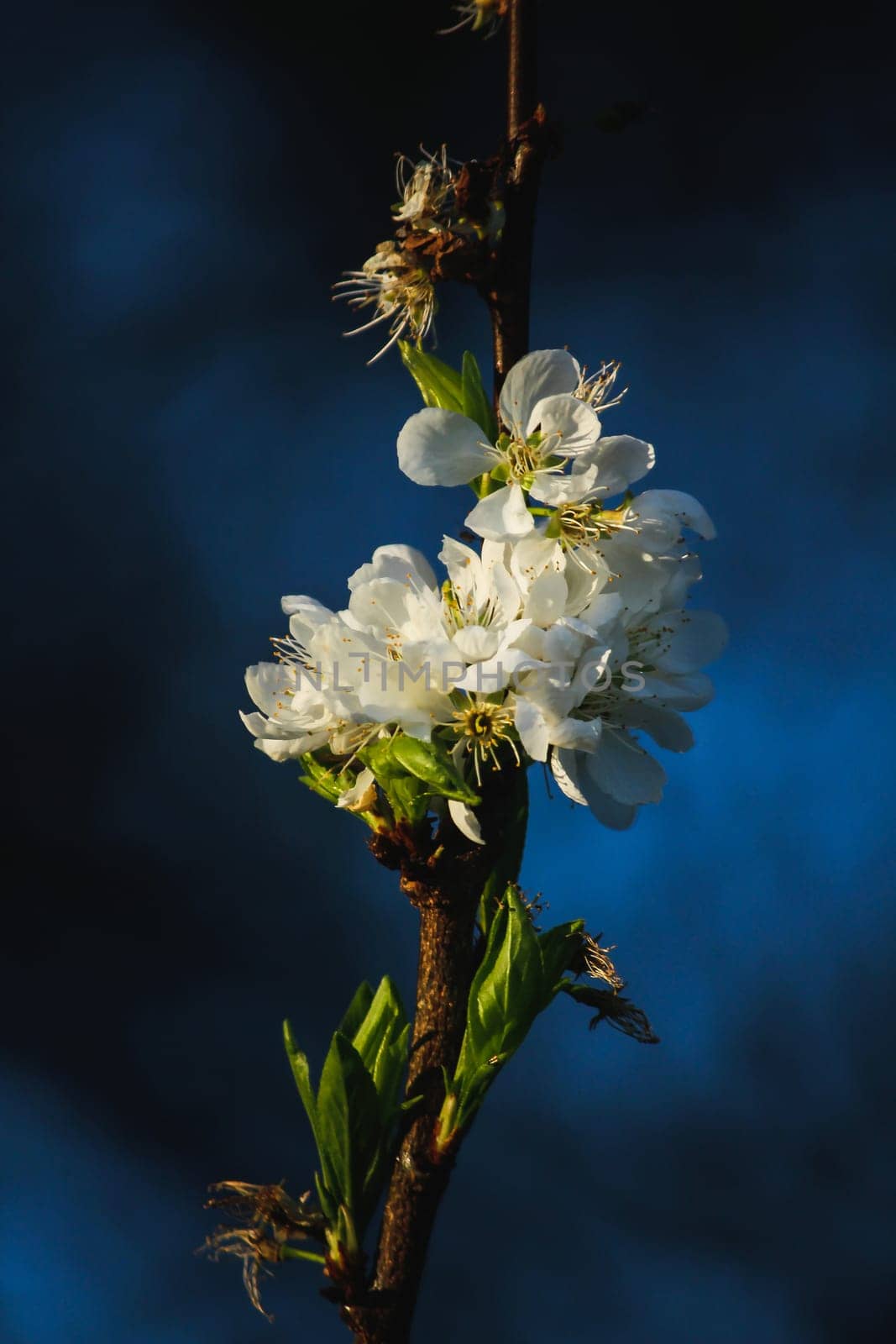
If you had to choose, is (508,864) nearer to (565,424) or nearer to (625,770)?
(625,770)

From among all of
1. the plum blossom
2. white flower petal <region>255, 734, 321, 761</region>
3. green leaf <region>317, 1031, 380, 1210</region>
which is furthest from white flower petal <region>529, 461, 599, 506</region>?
green leaf <region>317, 1031, 380, 1210</region>

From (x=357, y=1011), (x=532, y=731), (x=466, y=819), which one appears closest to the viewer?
(x=532, y=731)

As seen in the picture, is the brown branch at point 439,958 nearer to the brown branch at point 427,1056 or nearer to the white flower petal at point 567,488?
the brown branch at point 427,1056

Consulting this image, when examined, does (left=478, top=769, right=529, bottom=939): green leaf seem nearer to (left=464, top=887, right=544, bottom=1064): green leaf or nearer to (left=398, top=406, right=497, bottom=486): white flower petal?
(left=464, top=887, right=544, bottom=1064): green leaf

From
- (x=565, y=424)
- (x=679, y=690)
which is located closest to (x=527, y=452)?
(x=565, y=424)

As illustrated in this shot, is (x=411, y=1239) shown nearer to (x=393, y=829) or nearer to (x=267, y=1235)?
(x=267, y=1235)

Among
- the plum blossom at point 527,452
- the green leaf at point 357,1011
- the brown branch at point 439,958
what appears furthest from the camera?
the green leaf at point 357,1011

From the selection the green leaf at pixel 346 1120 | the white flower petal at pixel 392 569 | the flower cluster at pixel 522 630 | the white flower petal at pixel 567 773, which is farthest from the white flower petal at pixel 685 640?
the green leaf at pixel 346 1120
